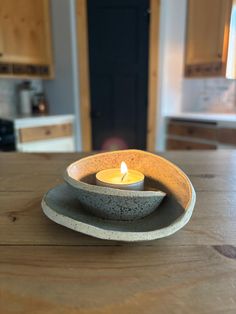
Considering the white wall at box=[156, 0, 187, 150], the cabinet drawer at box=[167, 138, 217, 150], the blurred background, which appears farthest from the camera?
the white wall at box=[156, 0, 187, 150]

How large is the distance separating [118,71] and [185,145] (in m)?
0.93

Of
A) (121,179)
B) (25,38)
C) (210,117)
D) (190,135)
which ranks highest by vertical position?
(25,38)

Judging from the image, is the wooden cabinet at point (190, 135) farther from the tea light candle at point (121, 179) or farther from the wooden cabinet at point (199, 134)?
the tea light candle at point (121, 179)

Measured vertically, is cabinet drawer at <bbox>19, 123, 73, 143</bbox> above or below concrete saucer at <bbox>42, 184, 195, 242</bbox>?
below

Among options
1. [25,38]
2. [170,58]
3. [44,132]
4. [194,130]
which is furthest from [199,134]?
[25,38]

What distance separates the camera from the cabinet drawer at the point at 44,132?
7.23 feet

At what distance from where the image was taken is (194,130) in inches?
97.7

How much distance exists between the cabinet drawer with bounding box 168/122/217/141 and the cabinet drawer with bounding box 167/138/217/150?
0.06 m

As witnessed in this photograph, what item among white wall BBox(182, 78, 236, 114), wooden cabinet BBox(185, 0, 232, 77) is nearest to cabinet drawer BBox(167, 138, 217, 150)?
white wall BBox(182, 78, 236, 114)

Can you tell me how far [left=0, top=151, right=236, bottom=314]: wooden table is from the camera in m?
0.32

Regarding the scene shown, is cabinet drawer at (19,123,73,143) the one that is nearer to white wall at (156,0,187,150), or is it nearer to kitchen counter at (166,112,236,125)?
white wall at (156,0,187,150)

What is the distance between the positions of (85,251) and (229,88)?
8.98 feet

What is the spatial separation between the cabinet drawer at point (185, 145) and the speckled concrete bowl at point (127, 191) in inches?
76.0

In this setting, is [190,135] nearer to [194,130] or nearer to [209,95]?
[194,130]
